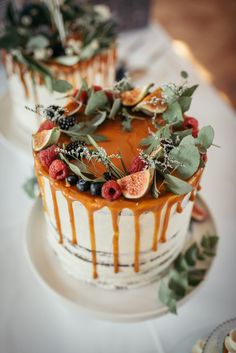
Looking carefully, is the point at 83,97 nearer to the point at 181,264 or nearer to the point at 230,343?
the point at 181,264

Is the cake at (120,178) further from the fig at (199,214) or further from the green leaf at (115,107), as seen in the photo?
the fig at (199,214)

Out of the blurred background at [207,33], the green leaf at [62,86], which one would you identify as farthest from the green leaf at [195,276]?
the blurred background at [207,33]

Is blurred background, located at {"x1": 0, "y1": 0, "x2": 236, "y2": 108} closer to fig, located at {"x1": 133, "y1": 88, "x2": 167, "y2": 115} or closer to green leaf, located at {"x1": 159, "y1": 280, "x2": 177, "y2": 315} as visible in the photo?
fig, located at {"x1": 133, "y1": 88, "x2": 167, "y2": 115}

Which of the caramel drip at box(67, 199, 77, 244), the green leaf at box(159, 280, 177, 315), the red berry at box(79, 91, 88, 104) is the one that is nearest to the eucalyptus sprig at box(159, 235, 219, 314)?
the green leaf at box(159, 280, 177, 315)

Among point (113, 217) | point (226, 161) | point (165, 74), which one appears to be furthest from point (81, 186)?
point (165, 74)

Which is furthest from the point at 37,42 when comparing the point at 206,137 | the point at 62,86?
the point at 206,137

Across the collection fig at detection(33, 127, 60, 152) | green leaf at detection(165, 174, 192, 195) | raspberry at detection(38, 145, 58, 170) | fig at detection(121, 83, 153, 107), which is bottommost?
green leaf at detection(165, 174, 192, 195)
